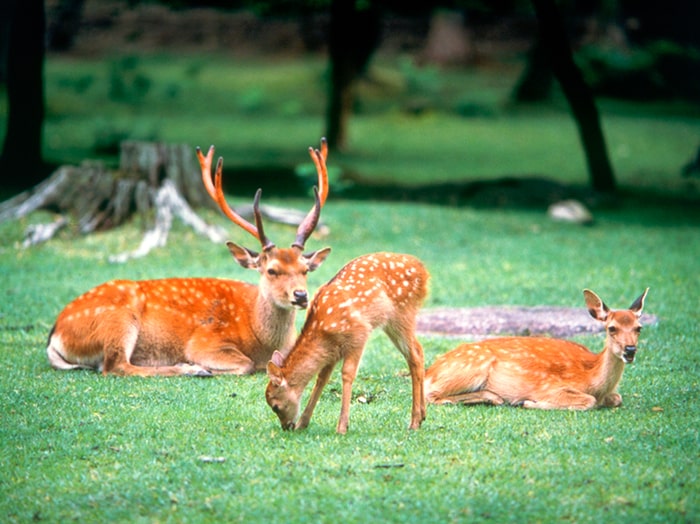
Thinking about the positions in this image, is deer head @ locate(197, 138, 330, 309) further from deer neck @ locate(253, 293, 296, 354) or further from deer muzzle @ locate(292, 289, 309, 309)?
deer neck @ locate(253, 293, 296, 354)

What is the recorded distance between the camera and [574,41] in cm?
3862

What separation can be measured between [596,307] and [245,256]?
2441 mm

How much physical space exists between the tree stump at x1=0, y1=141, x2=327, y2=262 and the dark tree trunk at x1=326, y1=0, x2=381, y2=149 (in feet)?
22.4

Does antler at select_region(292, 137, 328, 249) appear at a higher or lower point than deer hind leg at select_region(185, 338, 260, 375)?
higher

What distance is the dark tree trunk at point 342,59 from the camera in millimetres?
19828

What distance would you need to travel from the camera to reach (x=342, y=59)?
20.9m

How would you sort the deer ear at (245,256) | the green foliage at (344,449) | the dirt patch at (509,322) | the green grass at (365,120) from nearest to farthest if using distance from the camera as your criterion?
the green foliage at (344,449)
the deer ear at (245,256)
the dirt patch at (509,322)
the green grass at (365,120)

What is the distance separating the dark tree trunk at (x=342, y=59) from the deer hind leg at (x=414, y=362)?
1361 centimetres

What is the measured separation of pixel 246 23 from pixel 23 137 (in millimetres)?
21772

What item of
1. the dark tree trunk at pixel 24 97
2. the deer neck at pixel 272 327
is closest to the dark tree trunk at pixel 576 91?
the dark tree trunk at pixel 24 97

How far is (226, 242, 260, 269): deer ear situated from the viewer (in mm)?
7902

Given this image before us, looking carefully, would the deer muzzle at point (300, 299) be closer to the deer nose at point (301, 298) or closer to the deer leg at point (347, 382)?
the deer nose at point (301, 298)

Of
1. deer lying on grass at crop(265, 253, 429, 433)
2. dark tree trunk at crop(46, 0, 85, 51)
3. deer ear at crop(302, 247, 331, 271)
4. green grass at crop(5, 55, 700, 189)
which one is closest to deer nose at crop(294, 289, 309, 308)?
deer ear at crop(302, 247, 331, 271)

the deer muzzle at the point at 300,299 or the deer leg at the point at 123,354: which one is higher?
the deer muzzle at the point at 300,299
